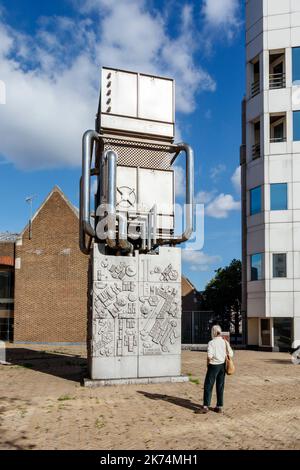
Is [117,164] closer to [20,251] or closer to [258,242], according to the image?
[258,242]

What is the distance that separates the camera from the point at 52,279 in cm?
3238

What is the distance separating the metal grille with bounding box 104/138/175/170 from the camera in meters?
15.2

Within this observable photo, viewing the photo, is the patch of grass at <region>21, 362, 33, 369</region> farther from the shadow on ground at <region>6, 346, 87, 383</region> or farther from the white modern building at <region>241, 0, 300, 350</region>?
the white modern building at <region>241, 0, 300, 350</region>

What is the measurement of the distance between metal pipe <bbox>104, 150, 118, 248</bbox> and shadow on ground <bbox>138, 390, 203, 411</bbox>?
4.34 meters

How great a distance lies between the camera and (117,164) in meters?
15.0

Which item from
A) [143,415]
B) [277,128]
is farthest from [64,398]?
[277,128]

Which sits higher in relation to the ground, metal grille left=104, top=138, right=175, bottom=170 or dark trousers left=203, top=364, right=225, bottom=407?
metal grille left=104, top=138, right=175, bottom=170

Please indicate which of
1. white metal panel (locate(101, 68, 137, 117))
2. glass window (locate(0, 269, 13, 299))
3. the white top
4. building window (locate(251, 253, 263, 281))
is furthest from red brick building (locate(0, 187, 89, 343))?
the white top

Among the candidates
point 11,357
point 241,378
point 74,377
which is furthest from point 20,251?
point 241,378

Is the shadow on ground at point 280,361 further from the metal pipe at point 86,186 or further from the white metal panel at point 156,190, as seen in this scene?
the metal pipe at point 86,186

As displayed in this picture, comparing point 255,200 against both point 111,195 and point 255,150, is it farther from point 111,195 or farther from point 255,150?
point 111,195

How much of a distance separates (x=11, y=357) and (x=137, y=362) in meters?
10.4

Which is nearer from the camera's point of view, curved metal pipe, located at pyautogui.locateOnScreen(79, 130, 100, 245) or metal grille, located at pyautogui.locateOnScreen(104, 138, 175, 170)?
curved metal pipe, located at pyautogui.locateOnScreen(79, 130, 100, 245)

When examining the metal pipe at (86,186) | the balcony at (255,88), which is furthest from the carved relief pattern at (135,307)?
the balcony at (255,88)
